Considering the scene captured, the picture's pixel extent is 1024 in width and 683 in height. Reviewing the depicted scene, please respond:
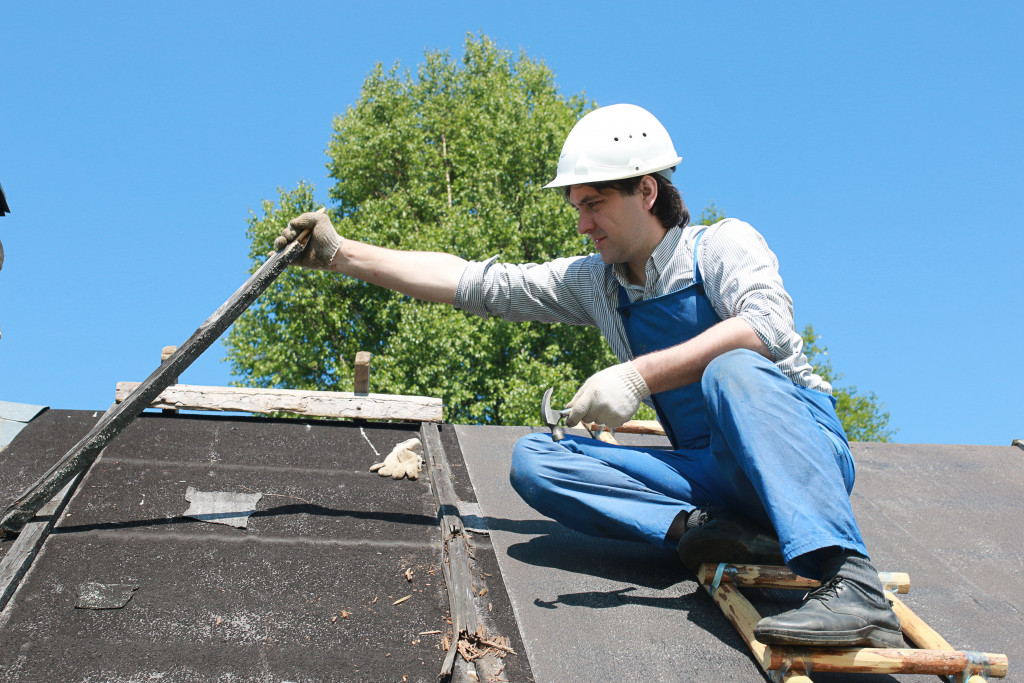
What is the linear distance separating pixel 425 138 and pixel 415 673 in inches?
794

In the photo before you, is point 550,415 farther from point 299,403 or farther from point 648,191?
point 299,403

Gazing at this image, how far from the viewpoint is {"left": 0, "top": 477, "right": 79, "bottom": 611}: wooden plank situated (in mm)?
2154

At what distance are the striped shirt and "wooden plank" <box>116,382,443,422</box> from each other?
1.06 m

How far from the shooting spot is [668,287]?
264 centimetres

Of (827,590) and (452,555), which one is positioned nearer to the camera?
(827,590)

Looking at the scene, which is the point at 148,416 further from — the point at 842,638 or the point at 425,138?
the point at 425,138

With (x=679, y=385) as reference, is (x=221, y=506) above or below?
below

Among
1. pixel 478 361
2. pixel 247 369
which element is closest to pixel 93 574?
pixel 478 361

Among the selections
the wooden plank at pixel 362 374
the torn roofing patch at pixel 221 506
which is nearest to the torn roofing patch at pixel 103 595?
the torn roofing patch at pixel 221 506

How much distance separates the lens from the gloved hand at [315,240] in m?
2.87

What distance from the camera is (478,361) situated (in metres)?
15.4

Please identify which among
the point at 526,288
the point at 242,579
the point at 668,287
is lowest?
the point at 242,579

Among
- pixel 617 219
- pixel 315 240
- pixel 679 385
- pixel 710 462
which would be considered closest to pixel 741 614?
pixel 710 462

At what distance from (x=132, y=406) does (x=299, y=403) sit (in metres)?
1.24
